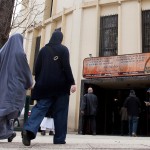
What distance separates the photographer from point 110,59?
16109mm

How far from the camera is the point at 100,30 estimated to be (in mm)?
17875

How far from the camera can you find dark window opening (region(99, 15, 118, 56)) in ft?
56.7

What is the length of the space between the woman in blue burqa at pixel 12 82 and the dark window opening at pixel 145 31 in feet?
38.0

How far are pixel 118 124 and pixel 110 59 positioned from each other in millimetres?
3959

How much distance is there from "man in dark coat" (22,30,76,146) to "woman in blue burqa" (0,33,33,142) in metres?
0.23

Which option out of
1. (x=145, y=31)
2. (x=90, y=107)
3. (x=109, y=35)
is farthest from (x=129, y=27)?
(x=90, y=107)

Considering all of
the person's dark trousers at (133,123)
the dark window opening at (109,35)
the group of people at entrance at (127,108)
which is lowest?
the person's dark trousers at (133,123)

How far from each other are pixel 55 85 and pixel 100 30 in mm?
12697

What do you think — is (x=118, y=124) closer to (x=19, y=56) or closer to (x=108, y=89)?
(x=108, y=89)

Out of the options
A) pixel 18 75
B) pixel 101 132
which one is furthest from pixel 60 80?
pixel 101 132

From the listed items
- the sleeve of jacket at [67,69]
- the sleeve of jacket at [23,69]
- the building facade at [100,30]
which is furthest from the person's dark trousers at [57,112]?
the building facade at [100,30]

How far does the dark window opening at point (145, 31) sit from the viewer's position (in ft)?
54.3

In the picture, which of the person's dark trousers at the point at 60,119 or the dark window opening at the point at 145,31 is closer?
the person's dark trousers at the point at 60,119

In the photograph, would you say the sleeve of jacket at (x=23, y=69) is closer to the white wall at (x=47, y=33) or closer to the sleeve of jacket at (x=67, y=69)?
the sleeve of jacket at (x=67, y=69)
